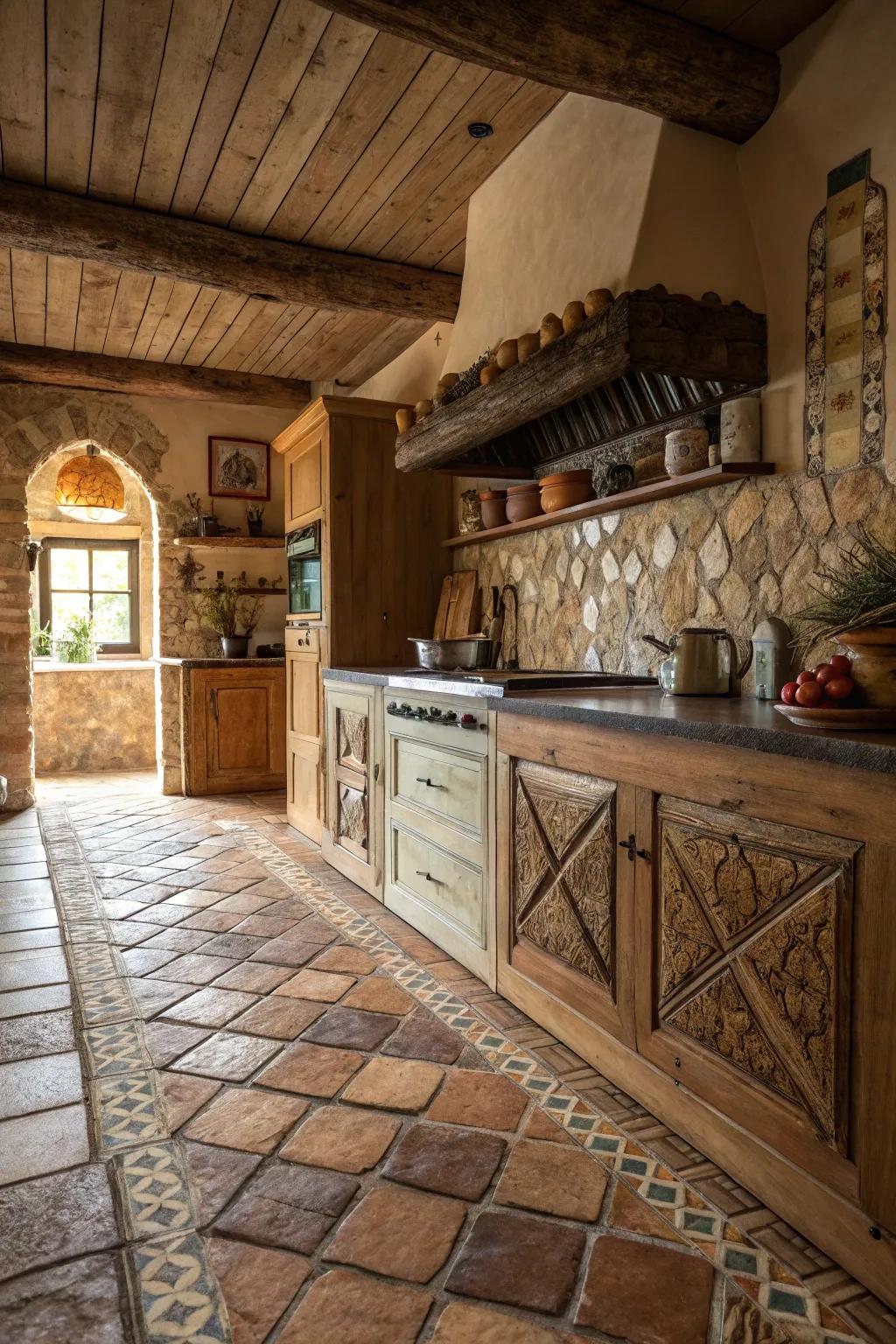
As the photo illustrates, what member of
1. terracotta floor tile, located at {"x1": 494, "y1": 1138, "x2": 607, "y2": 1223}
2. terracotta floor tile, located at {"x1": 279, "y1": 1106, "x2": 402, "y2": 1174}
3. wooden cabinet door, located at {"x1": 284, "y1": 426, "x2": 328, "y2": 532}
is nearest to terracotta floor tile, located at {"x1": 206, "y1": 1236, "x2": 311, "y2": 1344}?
terracotta floor tile, located at {"x1": 279, "y1": 1106, "x2": 402, "y2": 1174}

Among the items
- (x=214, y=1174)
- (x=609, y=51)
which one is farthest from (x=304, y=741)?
(x=609, y=51)

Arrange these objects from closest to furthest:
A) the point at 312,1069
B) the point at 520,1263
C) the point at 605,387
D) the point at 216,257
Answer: the point at 520,1263 → the point at 312,1069 → the point at 605,387 → the point at 216,257

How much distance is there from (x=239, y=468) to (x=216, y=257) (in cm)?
274

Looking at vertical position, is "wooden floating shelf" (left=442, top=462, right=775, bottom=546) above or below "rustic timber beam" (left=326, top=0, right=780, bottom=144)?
below

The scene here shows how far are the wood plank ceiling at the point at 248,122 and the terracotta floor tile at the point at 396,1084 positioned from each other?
121 inches

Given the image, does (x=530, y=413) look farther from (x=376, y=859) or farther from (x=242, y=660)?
(x=242, y=660)

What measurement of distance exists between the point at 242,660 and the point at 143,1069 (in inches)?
159

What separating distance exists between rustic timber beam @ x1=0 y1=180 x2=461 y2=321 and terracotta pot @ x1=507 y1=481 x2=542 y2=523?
147cm

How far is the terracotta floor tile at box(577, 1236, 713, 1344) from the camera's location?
1.28m

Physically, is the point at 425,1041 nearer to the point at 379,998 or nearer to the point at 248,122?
the point at 379,998

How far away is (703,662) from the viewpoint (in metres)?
2.33

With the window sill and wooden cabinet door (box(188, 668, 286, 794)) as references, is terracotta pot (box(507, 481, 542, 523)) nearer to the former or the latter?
wooden cabinet door (box(188, 668, 286, 794))

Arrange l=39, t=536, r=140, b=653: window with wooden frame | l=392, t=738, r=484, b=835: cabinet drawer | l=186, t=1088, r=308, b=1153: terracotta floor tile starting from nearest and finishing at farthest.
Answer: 1. l=186, t=1088, r=308, b=1153: terracotta floor tile
2. l=392, t=738, r=484, b=835: cabinet drawer
3. l=39, t=536, r=140, b=653: window with wooden frame

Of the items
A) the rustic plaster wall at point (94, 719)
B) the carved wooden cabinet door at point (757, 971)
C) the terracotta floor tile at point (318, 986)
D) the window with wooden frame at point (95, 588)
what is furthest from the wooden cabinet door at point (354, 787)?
the window with wooden frame at point (95, 588)
